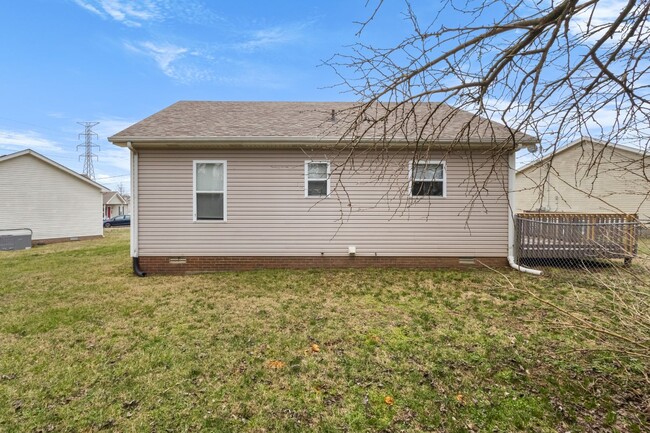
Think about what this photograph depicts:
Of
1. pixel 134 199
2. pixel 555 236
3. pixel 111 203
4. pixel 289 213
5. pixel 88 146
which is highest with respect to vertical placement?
pixel 88 146

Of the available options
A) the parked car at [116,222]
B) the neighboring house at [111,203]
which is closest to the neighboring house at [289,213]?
the parked car at [116,222]

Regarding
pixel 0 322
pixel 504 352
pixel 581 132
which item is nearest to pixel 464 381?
pixel 504 352

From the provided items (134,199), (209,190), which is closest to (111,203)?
(134,199)

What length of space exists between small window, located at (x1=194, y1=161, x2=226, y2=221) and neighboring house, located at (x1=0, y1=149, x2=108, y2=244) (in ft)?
46.3

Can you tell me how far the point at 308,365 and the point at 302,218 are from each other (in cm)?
465

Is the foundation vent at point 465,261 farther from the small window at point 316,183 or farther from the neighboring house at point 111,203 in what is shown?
the neighboring house at point 111,203

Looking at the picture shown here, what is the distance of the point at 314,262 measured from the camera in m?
7.77

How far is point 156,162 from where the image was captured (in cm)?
741

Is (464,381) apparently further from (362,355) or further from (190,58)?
(190,58)

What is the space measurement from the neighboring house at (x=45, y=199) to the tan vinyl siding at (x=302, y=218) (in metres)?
13.3

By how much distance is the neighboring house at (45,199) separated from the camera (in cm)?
1543

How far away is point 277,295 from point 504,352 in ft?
11.6

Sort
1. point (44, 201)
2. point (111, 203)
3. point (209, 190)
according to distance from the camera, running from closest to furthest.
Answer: point (209, 190) < point (44, 201) < point (111, 203)

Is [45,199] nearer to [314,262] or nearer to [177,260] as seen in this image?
[177,260]
